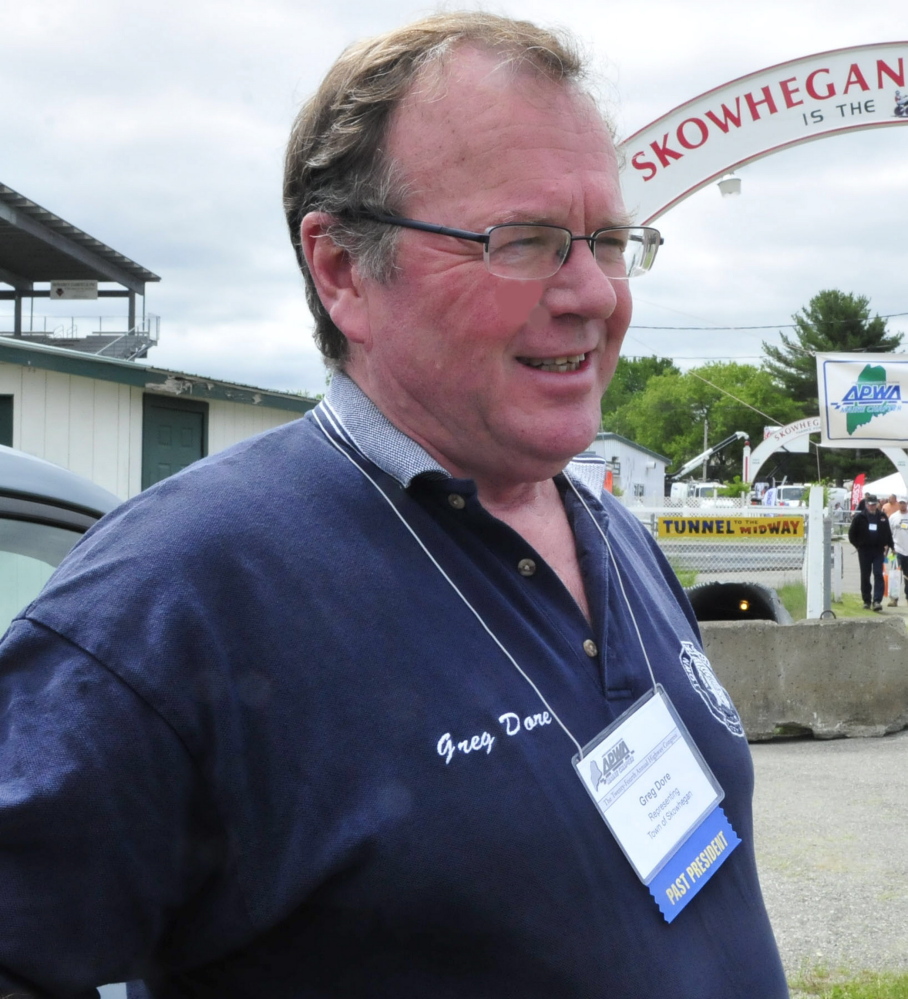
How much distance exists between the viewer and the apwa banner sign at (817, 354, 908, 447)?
9.09 meters

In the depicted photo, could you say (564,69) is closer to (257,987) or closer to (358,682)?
(358,682)

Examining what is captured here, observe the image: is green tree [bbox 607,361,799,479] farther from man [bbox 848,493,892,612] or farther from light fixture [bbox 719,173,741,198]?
light fixture [bbox 719,173,741,198]

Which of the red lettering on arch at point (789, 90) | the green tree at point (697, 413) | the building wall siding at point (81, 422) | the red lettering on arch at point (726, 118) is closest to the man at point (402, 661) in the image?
the red lettering on arch at point (726, 118)

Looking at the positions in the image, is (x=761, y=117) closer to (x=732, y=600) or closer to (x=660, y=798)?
(x=732, y=600)

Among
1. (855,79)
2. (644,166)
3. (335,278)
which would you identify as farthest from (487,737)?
(855,79)

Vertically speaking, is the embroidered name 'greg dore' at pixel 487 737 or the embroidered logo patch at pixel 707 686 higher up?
the embroidered name 'greg dore' at pixel 487 737

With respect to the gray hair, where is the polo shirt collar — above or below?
below

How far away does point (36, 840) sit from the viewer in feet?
3.32

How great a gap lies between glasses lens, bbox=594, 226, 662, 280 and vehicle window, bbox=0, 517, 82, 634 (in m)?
1.03

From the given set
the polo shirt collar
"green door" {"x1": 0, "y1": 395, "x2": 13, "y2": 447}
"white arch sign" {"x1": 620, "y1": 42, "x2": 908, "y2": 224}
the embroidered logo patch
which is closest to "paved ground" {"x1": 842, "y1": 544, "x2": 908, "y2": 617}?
"white arch sign" {"x1": 620, "y1": 42, "x2": 908, "y2": 224}

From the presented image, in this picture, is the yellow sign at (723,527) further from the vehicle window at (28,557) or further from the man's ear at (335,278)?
the man's ear at (335,278)

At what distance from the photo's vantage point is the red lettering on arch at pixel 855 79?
7.40 m

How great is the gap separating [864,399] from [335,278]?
337 inches

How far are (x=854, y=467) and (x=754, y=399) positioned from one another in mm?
19498
